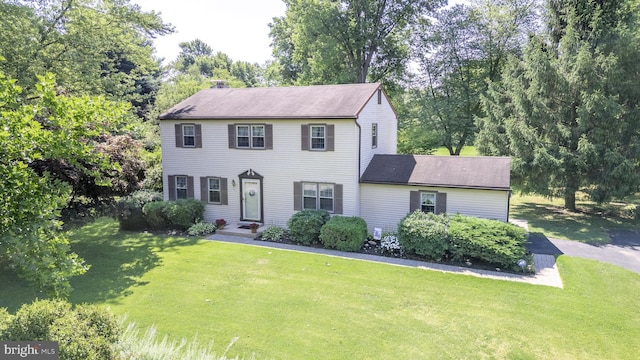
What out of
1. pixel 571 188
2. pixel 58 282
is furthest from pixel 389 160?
pixel 58 282

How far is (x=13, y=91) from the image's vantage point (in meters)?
5.01

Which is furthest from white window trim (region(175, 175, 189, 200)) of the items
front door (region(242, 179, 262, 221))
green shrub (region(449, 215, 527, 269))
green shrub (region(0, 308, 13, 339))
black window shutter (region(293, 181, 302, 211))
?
green shrub (region(0, 308, 13, 339))

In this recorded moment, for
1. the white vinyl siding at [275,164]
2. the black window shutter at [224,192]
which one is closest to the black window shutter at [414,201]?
the white vinyl siding at [275,164]

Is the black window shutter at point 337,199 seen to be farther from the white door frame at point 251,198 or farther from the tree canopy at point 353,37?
the tree canopy at point 353,37

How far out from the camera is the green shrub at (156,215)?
55.1ft

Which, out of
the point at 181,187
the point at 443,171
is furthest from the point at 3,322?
the point at 443,171

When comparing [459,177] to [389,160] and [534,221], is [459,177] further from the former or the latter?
[534,221]

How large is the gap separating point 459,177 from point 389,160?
10.7 feet

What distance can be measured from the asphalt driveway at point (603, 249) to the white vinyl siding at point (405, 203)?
7.26 ft

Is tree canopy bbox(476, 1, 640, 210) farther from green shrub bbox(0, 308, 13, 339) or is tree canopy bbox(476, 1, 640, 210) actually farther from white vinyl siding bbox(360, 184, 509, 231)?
green shrub bbox(0, 308, 13, 339)

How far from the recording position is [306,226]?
48.3ft

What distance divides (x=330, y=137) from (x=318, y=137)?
1.82 ft

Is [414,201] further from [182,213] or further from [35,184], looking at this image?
[35,184]

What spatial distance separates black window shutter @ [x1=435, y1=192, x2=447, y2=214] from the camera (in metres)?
14.9
